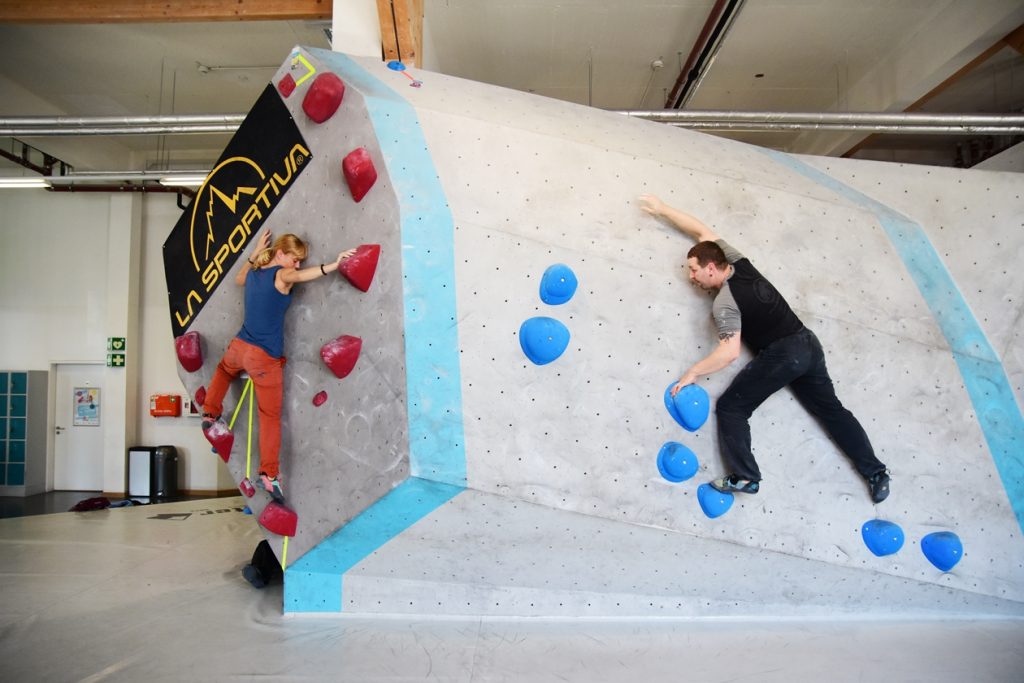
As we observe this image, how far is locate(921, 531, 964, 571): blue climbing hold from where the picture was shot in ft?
11.1

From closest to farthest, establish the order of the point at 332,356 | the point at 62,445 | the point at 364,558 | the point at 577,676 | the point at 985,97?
the point at 577,676 < the point at 332,356 < the point at 364,558 < the point at 985,97 < the point at 62,445

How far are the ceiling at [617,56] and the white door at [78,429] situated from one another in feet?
11.6

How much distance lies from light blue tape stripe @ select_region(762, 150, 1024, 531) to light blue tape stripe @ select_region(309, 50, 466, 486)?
2527 millimetres

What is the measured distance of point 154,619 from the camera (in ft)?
10.9

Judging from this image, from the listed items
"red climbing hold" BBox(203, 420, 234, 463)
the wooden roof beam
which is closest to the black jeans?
"red climbing hold" BBox(203, 420, 234, 463)

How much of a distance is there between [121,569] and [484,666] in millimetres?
2921

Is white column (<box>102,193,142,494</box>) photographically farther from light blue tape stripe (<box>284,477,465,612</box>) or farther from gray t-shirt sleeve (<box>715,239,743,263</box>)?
gray t-shirt sleeve (<box>715,239,743,263</box>)

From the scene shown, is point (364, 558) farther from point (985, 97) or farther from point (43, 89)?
point (985, 97)

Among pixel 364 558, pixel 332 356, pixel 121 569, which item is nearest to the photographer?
pixel 332 356

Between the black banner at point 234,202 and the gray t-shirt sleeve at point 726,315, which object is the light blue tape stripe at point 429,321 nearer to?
the black banner at point 234,202

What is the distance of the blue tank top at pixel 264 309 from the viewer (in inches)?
131

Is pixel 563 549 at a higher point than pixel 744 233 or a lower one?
lower

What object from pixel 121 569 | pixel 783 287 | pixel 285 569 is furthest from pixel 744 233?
pixel 121 569

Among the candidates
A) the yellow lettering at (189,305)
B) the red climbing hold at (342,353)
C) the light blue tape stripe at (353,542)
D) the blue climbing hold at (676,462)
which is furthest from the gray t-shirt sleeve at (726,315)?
the yellow lettering at (189,305)
